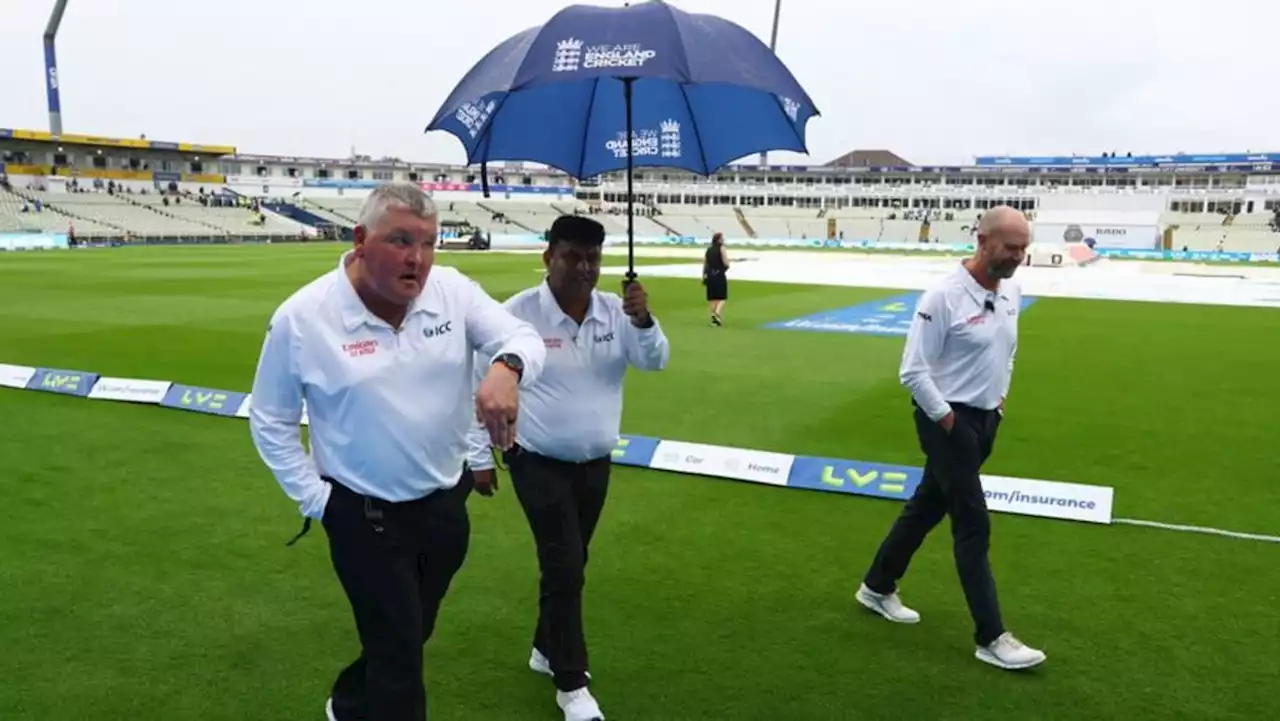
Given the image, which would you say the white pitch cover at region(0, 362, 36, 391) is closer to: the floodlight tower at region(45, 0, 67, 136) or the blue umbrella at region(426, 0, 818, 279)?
the blue umbrella at region(426, 0, 818, 279)

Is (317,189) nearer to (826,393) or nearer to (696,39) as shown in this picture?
(826,393)

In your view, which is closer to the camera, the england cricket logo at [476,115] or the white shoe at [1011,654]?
the white shoe at [1011,654]

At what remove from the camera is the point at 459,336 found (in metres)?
3.18

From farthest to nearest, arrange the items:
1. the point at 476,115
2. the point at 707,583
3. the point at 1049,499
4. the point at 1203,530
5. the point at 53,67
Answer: the point at 53,67
the point at 1049,499
the point at 1203,530
the point at 707,583
the point at 476,115

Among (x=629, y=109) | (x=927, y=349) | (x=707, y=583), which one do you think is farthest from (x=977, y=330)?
(x=707, y=583)

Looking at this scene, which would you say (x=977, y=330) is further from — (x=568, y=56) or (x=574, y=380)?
(x=568, y=56)

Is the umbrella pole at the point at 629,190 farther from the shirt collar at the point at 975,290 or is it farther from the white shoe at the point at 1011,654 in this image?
the white shoe at the point at 1011,654

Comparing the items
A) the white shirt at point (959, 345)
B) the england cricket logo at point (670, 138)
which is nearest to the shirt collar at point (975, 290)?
the white shirt at point (959, 345)

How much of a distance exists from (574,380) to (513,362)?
1151 mm

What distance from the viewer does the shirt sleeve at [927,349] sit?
452 centimetres

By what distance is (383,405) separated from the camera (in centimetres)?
301

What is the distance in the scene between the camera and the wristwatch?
2957 millimetres

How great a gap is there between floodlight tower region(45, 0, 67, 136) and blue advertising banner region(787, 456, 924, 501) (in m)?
74.1

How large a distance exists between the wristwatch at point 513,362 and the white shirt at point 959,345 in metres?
2.25
